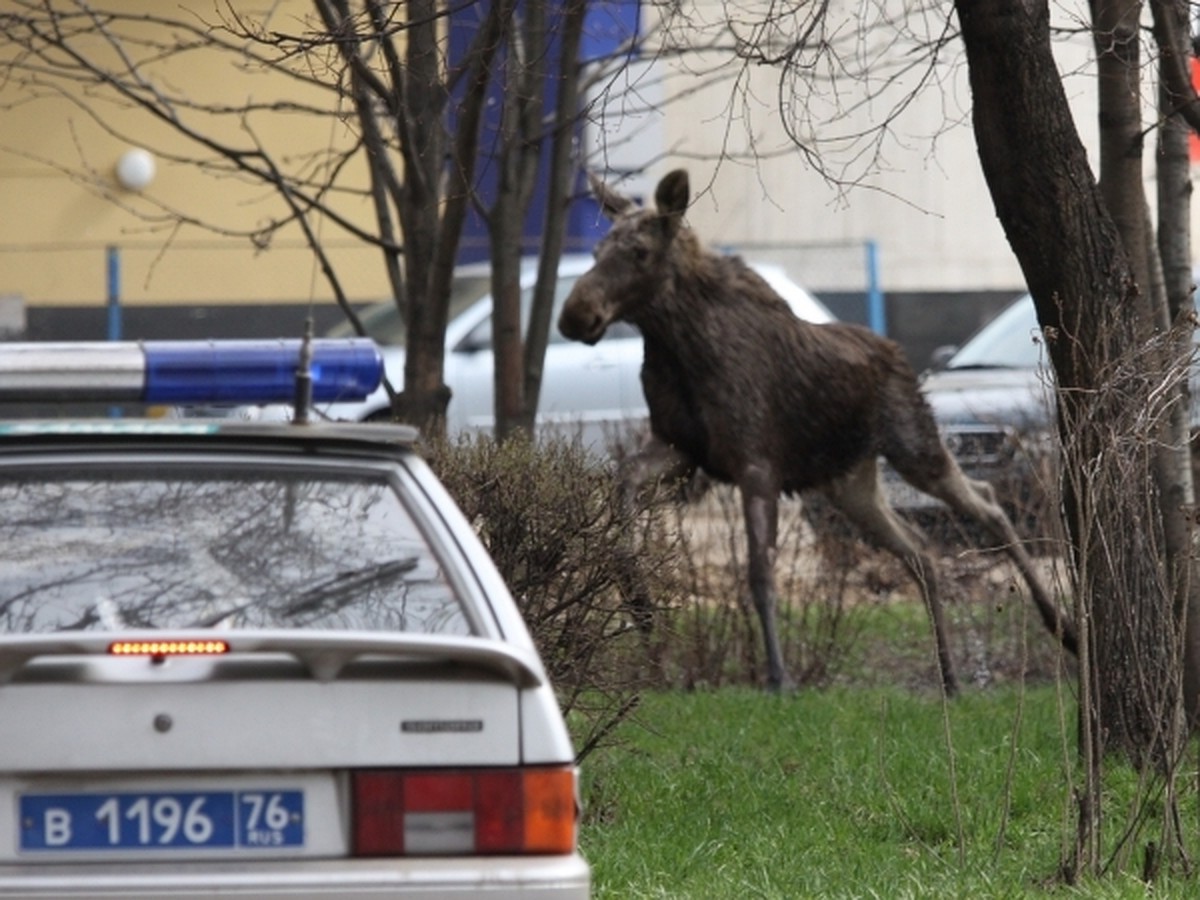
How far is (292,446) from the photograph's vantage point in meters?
4.63

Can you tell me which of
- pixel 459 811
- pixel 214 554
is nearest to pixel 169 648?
pixel 214 554

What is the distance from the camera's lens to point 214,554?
14.5 feet

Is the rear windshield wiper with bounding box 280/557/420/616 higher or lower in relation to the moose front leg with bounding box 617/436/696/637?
higher

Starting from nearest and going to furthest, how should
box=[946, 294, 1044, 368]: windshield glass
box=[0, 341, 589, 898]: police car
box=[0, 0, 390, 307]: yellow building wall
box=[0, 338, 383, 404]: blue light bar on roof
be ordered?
box=[0, 341, 589, 898]: police car < box=[0, 338, 383, 404]: blue light bar on roof < box=[946, 294, 1044, 368]: windshield glass < box=[0, 0, 390, 307]: yellow building wall

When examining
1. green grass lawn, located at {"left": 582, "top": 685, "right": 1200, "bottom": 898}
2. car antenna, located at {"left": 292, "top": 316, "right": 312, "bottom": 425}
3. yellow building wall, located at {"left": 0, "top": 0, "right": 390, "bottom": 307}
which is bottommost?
green grass lawn, located at {"left": 582, "top": 685, "right": 1200, "bottom": 898}

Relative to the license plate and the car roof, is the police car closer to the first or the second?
the license plate

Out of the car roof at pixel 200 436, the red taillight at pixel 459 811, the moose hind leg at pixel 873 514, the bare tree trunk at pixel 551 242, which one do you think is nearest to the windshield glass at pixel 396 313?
the bare tree trunk at pixel 551 242

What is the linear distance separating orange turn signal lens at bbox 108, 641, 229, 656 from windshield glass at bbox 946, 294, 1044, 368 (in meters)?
11.3

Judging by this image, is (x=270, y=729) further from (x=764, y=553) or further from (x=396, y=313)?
(x=396, y=313)

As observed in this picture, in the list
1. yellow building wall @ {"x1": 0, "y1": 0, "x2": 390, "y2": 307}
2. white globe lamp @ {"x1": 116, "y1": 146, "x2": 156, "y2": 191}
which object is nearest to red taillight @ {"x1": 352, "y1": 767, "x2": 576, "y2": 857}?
yellow building wall @ {"x1": 0, "y1": 0, "x2": 390, "y2": 307}

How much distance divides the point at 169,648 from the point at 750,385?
20.4 feet

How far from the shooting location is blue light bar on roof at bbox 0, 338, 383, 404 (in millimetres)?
5297

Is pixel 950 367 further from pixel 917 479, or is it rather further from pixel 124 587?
pixel 124 587

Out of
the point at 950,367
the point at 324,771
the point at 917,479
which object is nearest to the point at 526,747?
the point at 324,771
